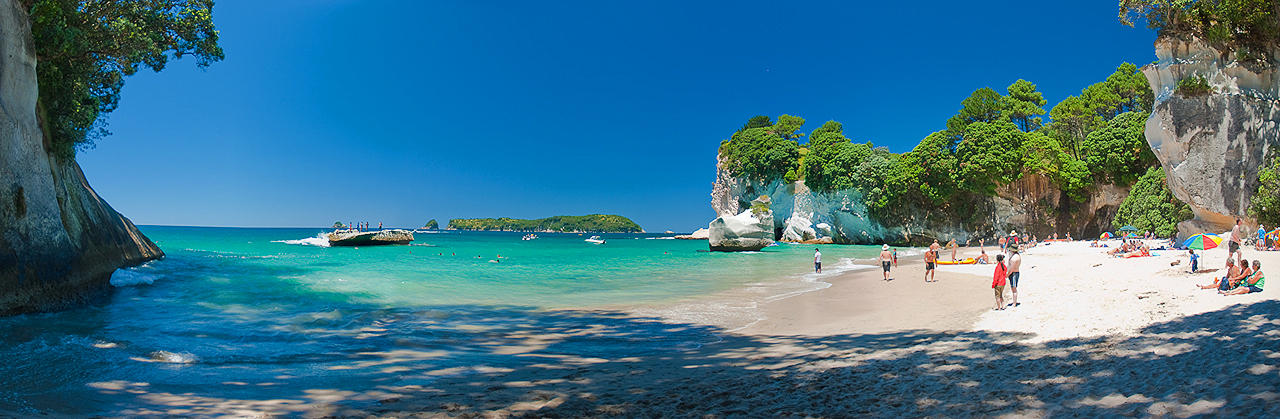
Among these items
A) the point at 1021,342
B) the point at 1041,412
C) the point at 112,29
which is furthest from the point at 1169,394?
the point at 112,29

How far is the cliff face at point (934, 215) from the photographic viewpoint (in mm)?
44000

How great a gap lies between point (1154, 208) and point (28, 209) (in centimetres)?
4566

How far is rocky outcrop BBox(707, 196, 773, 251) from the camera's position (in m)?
39.8

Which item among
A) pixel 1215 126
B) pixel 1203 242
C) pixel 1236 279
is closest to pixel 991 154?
pixel 1215 126

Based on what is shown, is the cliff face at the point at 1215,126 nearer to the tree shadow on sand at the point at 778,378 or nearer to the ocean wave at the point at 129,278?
the tree shadow on sand at the point at 778,378

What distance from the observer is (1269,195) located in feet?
64.1

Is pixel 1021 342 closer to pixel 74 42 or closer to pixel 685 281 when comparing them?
pixel 685 281

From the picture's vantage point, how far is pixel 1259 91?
813 inches

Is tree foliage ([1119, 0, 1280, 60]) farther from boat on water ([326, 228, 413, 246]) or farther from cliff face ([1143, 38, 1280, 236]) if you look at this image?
boat on water ([326, 228, 413, 246])

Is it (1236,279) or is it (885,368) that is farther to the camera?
(1236,279)

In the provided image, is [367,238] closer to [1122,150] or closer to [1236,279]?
[1236,279]

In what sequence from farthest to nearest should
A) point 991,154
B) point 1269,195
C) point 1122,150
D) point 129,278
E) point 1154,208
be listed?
point 991,154 → point 1122,150 → point 1154,208 → point 1269,195 → point 129,278

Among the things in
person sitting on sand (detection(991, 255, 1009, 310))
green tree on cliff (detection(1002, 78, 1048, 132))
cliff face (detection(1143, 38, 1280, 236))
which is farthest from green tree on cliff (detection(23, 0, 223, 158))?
green tree on cliff (detection(1002, 78, 1048, 132))

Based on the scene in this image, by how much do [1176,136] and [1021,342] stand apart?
24955mm
